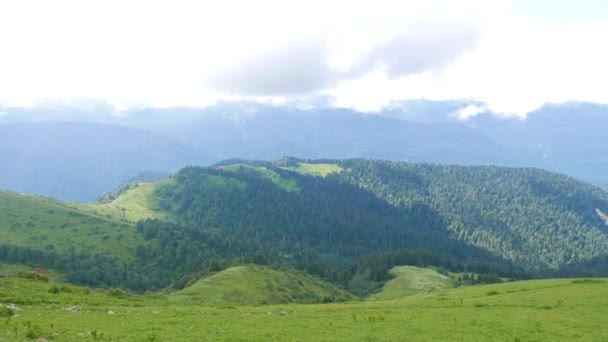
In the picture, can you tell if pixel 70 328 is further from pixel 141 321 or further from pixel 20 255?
pixel 20 255

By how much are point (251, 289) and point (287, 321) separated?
233 feet

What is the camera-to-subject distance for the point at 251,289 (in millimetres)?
110562

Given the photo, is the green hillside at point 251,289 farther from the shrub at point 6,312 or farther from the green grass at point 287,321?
the shrub at point 6,312

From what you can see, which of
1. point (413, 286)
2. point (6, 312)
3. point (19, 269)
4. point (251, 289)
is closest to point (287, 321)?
point (6, 312)

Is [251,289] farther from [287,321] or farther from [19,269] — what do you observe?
[19,269]

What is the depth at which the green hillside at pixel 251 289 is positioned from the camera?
9538cm

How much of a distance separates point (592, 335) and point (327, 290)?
13320 centimetres

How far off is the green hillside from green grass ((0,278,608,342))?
37.7 m

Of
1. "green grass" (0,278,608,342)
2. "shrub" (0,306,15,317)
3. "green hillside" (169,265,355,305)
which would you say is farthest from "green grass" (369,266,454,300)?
"shrub" (0,306,15,317)

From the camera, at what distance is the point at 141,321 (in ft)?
123

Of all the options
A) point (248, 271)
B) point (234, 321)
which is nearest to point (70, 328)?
point (234, 321)

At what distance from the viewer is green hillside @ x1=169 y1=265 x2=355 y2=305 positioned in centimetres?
9538

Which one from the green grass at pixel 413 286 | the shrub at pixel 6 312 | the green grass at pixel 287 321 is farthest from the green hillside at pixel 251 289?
the shrub at pixel 6 312

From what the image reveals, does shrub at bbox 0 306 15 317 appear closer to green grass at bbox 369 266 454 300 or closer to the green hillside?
the green hillside
